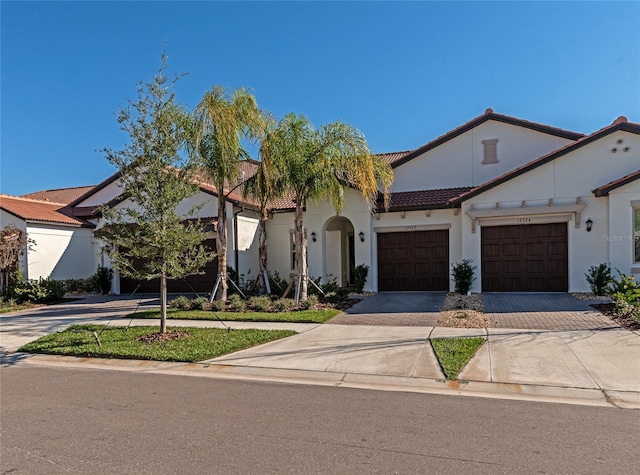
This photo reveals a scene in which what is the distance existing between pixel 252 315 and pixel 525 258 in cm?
958

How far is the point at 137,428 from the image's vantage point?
4691 mm

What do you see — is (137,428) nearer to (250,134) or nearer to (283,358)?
(283,358)

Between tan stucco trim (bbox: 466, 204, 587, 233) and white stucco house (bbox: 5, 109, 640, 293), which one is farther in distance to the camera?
tan stucco trim (bbox: 466, 204, 587, 233)

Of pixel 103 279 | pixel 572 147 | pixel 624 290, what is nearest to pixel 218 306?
pixel 103 279

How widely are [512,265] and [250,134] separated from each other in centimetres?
996

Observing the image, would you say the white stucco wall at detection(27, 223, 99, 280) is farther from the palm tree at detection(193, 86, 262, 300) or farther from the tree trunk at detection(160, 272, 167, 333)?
the tree trunk at detection(160, 272, 167, 333)

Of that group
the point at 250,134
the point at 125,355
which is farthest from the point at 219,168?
the point at 125,355

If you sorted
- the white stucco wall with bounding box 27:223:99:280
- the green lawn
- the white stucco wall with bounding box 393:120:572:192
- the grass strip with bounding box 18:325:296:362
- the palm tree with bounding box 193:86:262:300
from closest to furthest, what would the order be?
1. the grass strip with bounding box 18:325:296:362
2. the green lawn
3. the palm tree with bounding box 193:86:262:300
4. the white stucco wall with bounding box 393:120:572:192
5. the white stucco wall with bounding box 27:223:99:280

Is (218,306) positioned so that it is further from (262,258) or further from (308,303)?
(308,303)

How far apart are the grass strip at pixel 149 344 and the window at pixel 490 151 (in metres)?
11.6

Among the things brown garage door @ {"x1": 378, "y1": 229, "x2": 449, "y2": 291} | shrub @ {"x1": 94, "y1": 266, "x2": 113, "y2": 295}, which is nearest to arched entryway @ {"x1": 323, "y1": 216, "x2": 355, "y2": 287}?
brown garage door @ {"x1": 378, "y1": 229, "x2": 449, "y2": 291}

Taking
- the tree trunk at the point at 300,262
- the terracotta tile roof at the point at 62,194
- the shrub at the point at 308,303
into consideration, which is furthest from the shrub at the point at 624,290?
the terracotta tile roof at the point at 62,194

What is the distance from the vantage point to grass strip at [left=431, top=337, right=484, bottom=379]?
21.6ft

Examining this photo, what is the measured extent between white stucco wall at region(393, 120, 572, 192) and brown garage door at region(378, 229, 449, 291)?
2511mm
